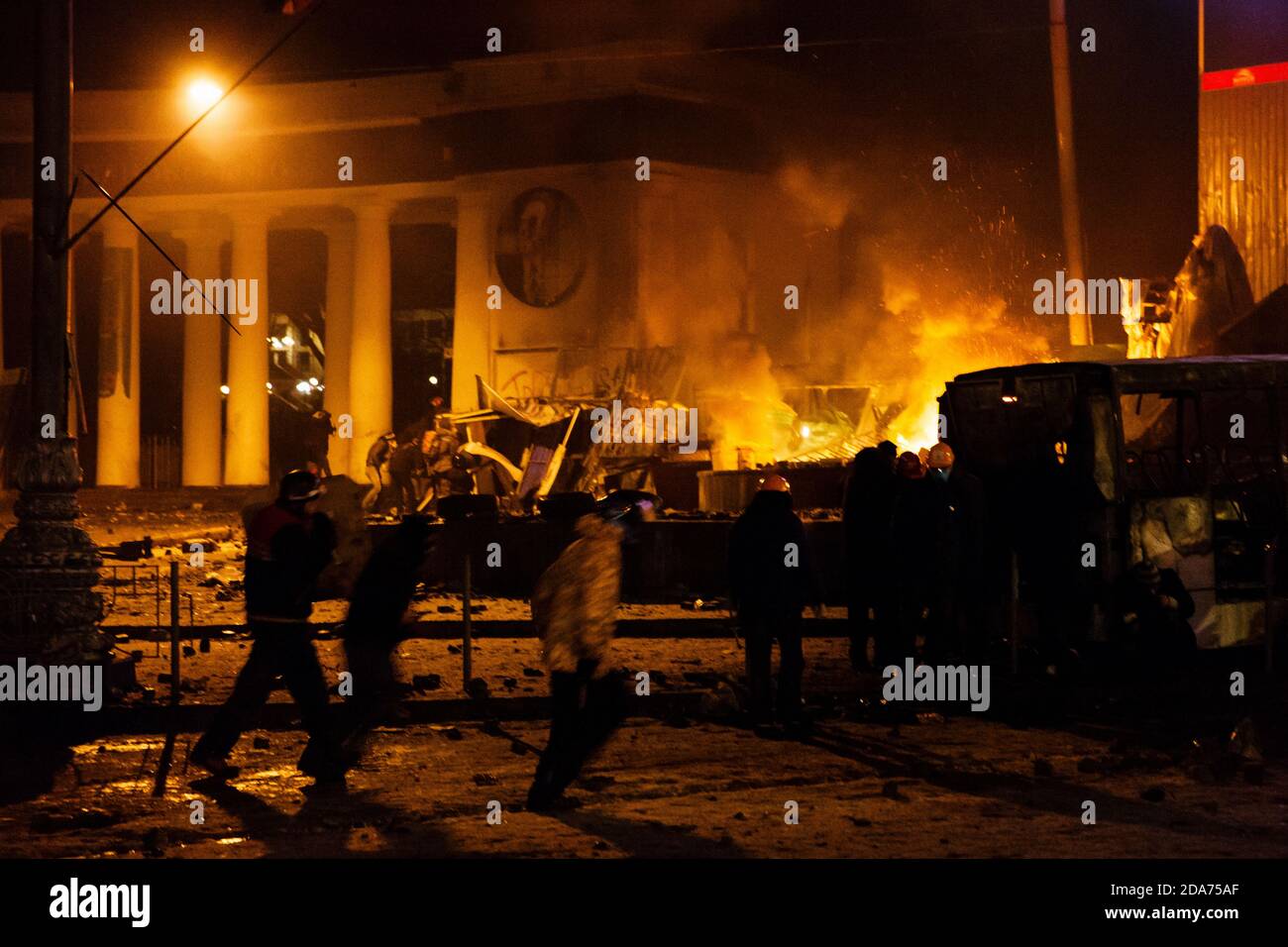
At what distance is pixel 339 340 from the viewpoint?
42469 mm

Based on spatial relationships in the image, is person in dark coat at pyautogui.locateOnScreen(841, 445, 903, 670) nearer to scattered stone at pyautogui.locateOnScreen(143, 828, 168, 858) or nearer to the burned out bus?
the burned out bus

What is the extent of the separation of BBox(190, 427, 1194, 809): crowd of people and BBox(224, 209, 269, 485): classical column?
1142 inches

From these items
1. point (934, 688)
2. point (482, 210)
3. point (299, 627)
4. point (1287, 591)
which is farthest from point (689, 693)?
point (482, 210)

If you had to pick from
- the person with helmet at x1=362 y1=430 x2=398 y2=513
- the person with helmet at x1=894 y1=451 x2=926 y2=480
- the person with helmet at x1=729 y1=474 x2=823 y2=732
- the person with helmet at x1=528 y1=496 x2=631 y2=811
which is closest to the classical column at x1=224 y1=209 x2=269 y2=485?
the person with helmet at x1=362 y1=430 x2=398 y2=513

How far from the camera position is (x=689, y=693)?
12.0 meters

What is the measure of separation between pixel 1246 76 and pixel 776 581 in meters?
24.8

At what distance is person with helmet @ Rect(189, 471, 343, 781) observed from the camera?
368 inches

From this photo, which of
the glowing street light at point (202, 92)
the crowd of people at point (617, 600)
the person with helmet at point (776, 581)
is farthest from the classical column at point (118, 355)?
the person with helmet at point (776, 581)

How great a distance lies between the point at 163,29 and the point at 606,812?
127 ft

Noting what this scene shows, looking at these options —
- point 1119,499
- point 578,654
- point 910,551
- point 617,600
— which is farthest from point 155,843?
point 1119,499

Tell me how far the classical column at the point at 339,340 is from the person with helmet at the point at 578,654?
33.1 metres

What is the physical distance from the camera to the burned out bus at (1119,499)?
13.0 metres

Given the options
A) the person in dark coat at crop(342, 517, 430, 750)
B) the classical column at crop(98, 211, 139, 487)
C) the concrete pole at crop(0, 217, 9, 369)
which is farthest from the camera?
the classical column at crop(98, 211, 139, 487)

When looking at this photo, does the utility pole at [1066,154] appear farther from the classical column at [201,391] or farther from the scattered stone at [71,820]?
the classical column at [201,391]
